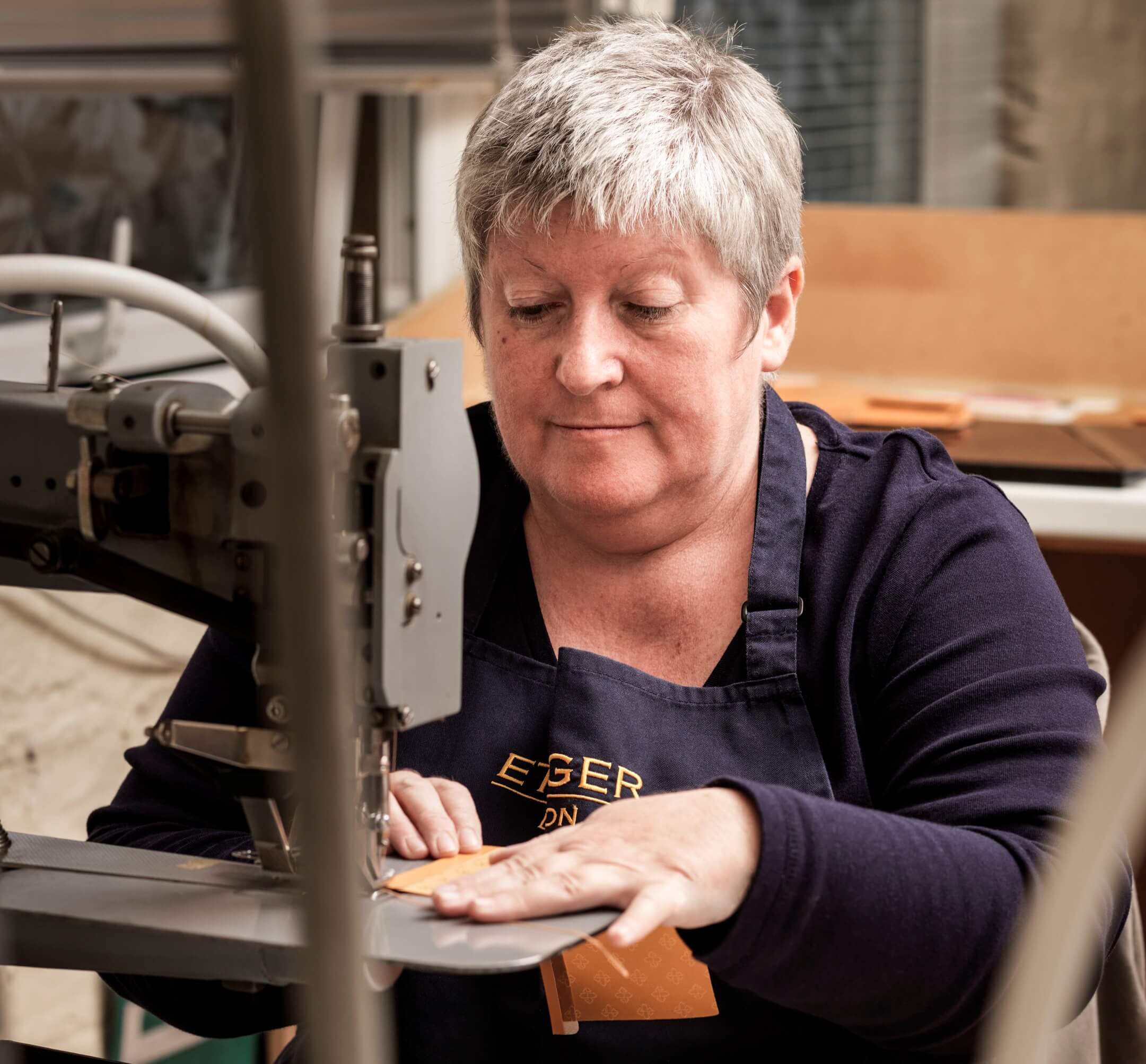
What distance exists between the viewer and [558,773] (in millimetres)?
1053

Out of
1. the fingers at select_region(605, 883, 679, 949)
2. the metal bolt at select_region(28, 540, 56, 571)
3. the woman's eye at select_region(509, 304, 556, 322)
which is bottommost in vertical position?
the fingers at select_region(605, 883, 679, 949)

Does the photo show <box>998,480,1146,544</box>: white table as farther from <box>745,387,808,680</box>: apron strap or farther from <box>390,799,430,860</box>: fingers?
<box>390,799,430,860</box>: fingers

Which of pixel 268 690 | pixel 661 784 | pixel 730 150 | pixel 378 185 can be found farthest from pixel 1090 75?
pixel 268 690

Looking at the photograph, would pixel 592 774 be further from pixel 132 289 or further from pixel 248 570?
pixel 132 289

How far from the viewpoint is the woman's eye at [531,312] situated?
1088mm

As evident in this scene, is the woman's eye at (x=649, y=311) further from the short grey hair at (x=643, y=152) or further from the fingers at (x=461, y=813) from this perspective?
the fingers at (x=461, y=813)

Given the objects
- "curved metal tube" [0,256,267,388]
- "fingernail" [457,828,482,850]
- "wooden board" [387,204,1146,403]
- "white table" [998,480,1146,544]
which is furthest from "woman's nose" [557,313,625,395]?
"wooden board" [387,204,1146,403]

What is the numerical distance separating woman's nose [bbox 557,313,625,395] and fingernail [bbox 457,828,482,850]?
0.34 metres

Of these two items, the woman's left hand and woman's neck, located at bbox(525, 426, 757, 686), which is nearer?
the woman's left hand

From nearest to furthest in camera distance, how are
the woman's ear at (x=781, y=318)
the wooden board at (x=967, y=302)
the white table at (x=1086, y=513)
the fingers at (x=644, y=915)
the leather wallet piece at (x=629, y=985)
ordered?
the fingers at (x=644, y=915) < the leather wallet piece at (x=629, y=985) < the woman's ear at (x=781, y=318) < the white table at (x=1086, y=513) < the wooden board at (x=967, y=302)

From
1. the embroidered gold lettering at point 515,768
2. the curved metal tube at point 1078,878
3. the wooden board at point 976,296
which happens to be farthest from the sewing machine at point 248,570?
the wooden board at point 976,296

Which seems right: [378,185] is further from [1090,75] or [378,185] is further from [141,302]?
[141,302]

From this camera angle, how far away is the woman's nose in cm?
105

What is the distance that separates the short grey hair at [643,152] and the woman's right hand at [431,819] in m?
0.43
